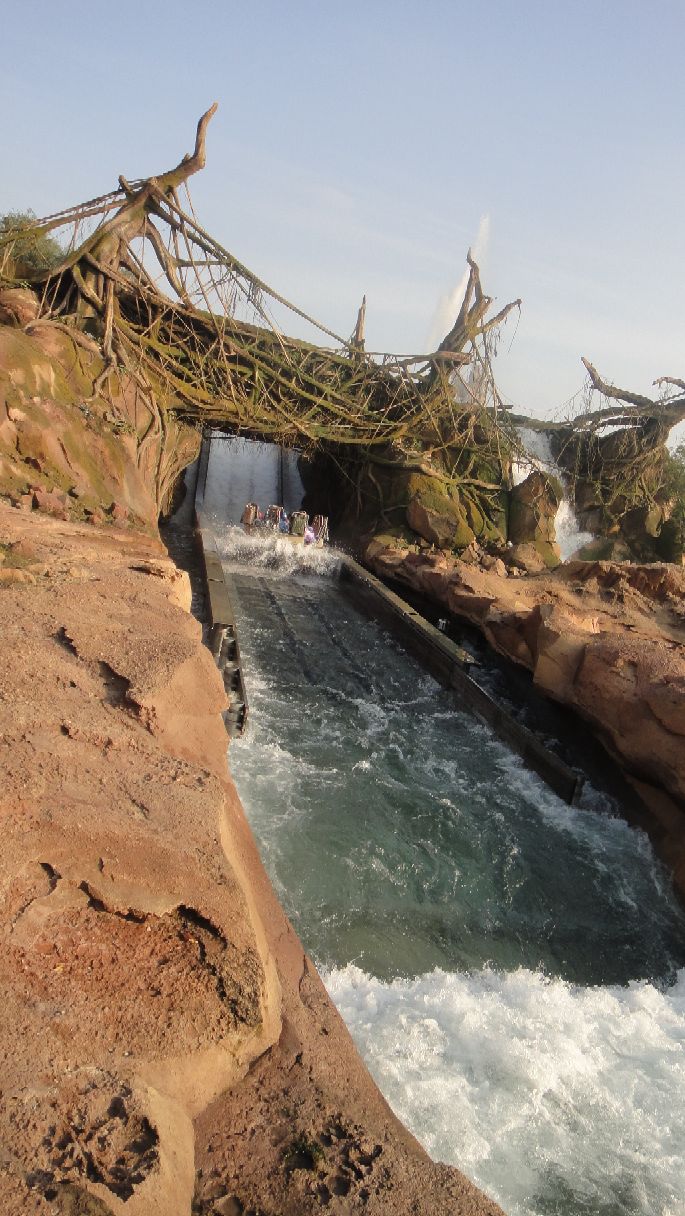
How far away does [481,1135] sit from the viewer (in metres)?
3.63

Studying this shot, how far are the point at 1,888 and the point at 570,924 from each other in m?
4.83

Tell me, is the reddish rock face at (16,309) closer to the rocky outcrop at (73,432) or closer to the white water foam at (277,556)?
the rocky outcrop at (73,432)

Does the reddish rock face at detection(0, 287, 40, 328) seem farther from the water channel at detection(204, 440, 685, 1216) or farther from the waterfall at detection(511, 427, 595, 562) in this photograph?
the waterfall at detection(511, 427, 595, 562)

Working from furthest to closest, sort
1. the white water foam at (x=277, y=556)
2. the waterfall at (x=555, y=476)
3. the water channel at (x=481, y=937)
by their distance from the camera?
1. the waterfall at (x=555, y=476)
2. the white water foam at (x=277, y=556)
3. the water channel at (x=481, y=937)

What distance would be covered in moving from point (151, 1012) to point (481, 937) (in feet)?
11.5

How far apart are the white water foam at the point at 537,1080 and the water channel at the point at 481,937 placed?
0.01 meters

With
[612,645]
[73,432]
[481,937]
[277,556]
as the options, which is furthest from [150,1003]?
[277,556]

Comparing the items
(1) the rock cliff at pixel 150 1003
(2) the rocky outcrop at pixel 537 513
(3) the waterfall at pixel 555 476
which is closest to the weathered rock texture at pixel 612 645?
(1) the rock cliff at pixel 150 1003

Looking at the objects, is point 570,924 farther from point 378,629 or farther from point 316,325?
point 316,325

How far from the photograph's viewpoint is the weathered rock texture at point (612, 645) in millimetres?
7379

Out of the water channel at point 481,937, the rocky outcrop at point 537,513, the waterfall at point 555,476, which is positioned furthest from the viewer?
the waterfall at point 555,476

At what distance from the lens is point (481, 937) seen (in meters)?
5.63

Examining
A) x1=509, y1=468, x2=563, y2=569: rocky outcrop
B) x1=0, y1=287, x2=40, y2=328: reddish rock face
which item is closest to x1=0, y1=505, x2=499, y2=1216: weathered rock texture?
x1=0, y1=287, x2=40, y2=328: reddish rock face

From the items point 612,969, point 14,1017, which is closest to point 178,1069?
point 14,1017
